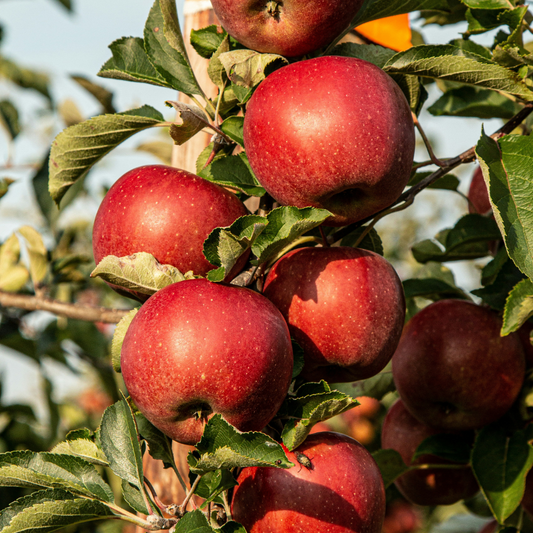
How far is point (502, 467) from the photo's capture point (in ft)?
3.85

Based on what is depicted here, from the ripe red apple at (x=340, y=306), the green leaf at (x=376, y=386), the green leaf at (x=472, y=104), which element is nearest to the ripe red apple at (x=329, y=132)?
the ripe red apple at (x=340, y=306)

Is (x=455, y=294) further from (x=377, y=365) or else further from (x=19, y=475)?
(x=19, y=475)

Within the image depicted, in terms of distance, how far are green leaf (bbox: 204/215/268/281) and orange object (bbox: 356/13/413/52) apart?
808mm

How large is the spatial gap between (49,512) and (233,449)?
0.84 feet

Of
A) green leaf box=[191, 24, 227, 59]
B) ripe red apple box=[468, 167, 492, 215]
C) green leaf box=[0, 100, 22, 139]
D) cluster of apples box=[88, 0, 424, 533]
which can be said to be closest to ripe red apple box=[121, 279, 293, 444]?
cluster of apples box=[88, 0, 424, 533]

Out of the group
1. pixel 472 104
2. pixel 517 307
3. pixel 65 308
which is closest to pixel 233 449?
pixel 517 307

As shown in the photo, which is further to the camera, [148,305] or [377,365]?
[377,365]

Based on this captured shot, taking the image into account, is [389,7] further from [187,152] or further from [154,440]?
[154,440]

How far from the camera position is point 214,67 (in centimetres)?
95

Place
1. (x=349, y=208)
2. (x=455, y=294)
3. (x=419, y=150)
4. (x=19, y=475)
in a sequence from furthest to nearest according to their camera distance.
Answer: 1. (x=419, y=150)
2. (x=455, y=294)
3. (x=349, y=208)
4. (x=19, y=475)

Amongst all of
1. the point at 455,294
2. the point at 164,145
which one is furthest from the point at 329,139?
the point at 164,145

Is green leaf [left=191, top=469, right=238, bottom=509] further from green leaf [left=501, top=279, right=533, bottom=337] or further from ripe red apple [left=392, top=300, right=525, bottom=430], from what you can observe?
ripe red apple [left=392, top=300, right=525, bottom=430]

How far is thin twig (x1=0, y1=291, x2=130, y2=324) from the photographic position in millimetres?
1534

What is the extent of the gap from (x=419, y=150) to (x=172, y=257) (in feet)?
20.0
